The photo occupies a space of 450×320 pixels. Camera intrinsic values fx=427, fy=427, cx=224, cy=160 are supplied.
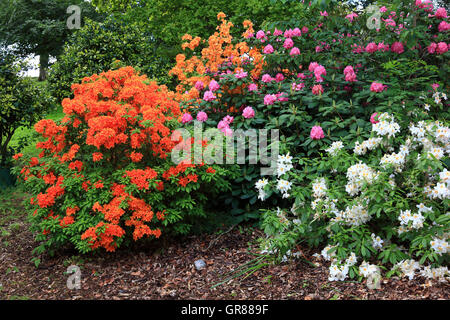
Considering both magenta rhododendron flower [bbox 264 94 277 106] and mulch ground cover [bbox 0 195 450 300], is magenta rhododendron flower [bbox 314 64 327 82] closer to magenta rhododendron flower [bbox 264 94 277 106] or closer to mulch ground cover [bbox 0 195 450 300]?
magenta rhododendron flower [bbox 264 94 277 106]

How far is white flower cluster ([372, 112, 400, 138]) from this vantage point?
3.30 m

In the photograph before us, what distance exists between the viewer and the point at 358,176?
317 cm

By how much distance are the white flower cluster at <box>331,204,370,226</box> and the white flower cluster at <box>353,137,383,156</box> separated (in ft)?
1.75

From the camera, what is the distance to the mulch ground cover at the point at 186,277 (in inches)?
116

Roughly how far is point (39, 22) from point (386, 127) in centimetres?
1713

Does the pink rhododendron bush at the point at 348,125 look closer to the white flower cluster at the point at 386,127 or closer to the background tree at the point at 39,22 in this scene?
the white flower cluster at the point at 386,127

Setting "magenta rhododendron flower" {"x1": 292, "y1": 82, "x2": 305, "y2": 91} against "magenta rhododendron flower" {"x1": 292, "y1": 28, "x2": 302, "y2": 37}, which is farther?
"magenta rhododendron flower" {"x1": 292, "y1": 28, "x2": 302, "y2": 37}

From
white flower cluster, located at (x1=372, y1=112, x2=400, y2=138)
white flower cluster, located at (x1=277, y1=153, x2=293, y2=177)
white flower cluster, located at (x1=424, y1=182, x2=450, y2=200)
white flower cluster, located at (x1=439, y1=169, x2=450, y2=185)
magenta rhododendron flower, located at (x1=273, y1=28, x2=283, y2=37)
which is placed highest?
magenta rhododendron flower, located at (x1=273, y1=28, x2=283, y2=37)

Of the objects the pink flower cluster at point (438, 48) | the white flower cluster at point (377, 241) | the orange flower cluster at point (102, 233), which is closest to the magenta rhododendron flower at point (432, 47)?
the pink flower cluster at point (438, 48)

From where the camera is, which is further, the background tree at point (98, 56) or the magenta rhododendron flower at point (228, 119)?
the background tree at point (98, 56)

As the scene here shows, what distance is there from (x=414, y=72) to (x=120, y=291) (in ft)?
10.8

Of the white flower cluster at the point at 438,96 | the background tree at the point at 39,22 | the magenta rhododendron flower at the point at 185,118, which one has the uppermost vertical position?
the background tree at the point at 39,22

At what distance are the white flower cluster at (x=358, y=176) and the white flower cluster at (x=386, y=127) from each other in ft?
1.10

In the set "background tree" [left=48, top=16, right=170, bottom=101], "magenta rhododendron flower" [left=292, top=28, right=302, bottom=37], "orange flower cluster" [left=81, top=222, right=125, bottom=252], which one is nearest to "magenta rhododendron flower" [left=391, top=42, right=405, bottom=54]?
"magenta rhododendron flower" [left=292, top=28, right=302, bottom=37]
